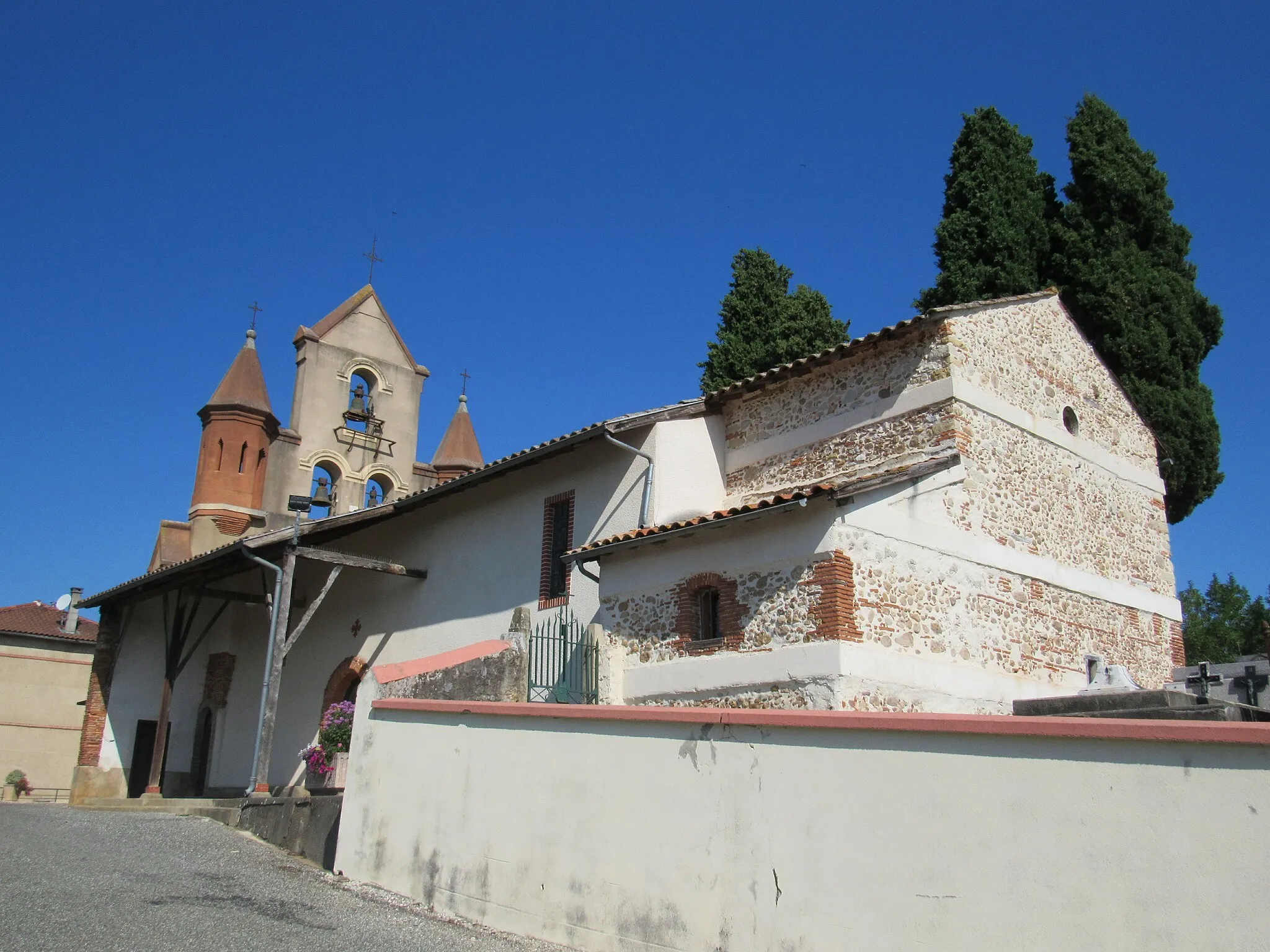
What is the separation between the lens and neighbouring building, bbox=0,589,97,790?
94.8 feet

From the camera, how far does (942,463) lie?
11.7m

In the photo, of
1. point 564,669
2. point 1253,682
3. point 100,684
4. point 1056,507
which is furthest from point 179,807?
point 1253,682

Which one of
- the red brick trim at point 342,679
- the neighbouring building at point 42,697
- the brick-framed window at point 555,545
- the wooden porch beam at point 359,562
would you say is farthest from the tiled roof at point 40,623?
the brick-framed window at point 555,545

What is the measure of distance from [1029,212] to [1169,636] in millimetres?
9535

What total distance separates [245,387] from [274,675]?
45.4 ft

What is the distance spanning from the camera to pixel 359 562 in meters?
17.2

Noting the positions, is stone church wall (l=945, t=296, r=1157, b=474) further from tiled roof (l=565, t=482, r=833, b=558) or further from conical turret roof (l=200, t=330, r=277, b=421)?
conical turret roof (l=200, t=330, r=277, b=421)

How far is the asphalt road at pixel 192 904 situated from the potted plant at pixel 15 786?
17292 millimetres

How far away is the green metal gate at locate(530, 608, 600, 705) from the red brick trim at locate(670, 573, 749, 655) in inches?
48.5

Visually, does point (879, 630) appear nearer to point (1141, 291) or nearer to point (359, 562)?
point (359, 562)

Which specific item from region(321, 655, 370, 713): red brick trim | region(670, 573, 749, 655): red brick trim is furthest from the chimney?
region(670, 573, 749, 655): red brick trim

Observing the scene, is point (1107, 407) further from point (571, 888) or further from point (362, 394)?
point (362, 394)

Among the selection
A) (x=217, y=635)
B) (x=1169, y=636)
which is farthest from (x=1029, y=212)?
(x=217, y=635)

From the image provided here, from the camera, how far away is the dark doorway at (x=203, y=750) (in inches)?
905
